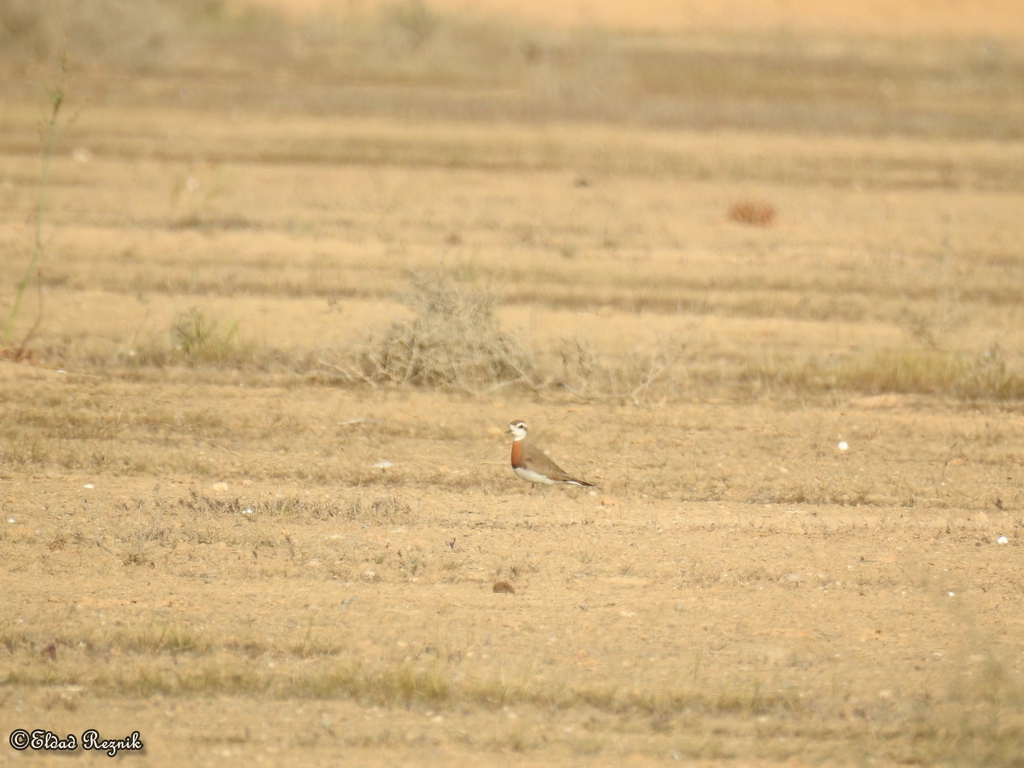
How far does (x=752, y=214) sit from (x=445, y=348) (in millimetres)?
7280

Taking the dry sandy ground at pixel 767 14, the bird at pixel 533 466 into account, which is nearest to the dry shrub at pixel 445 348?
the bird at pixel 533 466

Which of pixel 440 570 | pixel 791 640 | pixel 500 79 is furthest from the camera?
pixel 500 79

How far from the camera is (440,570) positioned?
19.8 feet

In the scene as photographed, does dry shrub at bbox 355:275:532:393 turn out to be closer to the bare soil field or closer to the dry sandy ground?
the bare soil field

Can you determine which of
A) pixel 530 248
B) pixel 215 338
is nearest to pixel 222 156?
pixel 530 248

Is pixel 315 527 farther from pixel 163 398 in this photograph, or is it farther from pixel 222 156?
pixel 222 156

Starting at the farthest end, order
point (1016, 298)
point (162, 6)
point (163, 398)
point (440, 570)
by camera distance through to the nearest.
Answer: point (162, 6) < point (1016, 298) < point (163, 398) < point (440, 570)

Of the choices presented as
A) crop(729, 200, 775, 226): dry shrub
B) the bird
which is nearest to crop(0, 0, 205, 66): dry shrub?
crop(729, 200, 775, 226): dry shrub

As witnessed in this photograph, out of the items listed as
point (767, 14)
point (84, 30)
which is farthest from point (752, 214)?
point (767, 14)

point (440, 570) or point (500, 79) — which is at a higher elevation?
point (500, 79)

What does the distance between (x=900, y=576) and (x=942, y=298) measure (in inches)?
239

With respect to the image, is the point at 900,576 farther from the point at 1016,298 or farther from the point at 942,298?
the point at 1016,298

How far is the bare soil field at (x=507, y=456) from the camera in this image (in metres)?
4.83

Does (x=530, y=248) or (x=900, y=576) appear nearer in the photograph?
(x=900, y=576)
